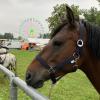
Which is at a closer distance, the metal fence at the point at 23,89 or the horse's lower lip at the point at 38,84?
the metal fence at the point at 23,89

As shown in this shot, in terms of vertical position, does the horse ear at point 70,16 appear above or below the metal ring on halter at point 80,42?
above

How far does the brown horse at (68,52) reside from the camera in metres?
4.25

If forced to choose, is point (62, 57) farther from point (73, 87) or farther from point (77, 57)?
point (73, 87)

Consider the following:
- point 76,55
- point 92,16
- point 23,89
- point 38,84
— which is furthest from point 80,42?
point 92,16

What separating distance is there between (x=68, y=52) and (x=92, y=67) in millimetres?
339

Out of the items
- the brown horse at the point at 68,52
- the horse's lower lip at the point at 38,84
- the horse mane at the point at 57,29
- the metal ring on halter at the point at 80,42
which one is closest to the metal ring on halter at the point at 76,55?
the brown horse at the point at 68,52

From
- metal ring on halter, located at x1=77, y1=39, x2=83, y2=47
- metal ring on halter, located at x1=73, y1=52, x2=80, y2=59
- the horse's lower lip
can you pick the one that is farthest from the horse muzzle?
metal ring on halter, located at x1=77, y1=39, x2=83, y2=47

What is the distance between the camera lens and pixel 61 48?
4.29 m

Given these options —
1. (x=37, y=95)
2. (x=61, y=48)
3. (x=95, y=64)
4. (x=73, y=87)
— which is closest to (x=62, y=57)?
(x=61, y=48)

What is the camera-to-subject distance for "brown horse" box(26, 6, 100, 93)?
4254 millimetres

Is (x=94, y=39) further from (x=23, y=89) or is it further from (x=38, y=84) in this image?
(x=23, y=89)

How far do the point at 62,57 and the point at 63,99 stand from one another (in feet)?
21.3

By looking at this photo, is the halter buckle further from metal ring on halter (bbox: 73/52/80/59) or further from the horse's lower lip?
the horse's lower lip

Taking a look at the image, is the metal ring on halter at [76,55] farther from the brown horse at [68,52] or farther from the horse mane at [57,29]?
the horse mane at [57,29]
